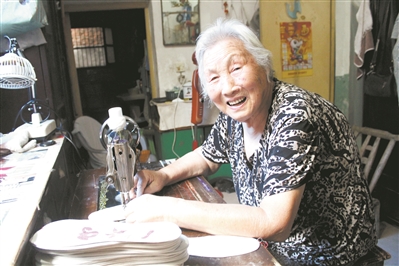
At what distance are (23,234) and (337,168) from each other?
0.90 m

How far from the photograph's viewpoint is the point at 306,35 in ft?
11.5

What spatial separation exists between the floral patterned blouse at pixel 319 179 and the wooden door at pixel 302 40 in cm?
239

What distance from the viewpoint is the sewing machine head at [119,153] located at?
3.37ft

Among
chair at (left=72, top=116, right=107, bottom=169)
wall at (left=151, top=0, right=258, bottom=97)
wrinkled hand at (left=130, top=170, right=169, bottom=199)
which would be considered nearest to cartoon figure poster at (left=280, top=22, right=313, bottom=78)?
wall at (left=151, top=0, right=258, bottom=97)

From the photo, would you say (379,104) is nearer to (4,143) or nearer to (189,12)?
(189,12)

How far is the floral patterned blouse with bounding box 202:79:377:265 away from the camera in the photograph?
37.8 inches

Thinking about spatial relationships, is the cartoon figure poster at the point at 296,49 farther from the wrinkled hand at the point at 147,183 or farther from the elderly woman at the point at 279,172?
the wrinkled hand at the point at 147,183

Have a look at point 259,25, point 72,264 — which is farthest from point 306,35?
point 72,264

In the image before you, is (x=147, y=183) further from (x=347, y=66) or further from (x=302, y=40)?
(x=347, y=66)

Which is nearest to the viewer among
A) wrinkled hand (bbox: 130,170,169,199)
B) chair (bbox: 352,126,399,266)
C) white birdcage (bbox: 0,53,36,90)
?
wrinkled hand (bbox: 130,170,169,199)

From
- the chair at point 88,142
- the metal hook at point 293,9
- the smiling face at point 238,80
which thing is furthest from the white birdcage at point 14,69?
the metal hook at point 293,9

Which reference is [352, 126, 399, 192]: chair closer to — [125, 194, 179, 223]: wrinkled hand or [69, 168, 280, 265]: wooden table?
[69, 168, 280, 265]: wooden table

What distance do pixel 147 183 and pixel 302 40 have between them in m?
2.85

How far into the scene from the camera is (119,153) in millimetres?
1036
